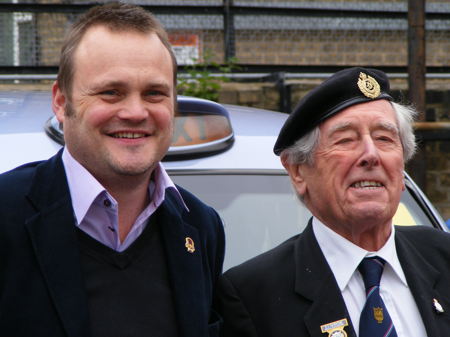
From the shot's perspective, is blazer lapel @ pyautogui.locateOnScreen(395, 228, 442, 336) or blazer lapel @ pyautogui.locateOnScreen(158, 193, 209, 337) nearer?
blazer lapel @ pyautogui.locateOnScreen(158, 193, 209, 337)

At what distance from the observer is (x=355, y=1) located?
35.5 ft

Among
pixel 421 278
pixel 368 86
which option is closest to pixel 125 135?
pixel 368 86

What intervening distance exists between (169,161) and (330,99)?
0.93m

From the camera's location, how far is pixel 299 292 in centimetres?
288

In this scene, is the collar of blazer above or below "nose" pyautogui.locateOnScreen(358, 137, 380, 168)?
below

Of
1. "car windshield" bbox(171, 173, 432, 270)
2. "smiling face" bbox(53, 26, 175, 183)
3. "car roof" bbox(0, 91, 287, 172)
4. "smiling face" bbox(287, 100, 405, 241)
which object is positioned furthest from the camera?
"car windshield" bbox(171, 173, 432, 270)

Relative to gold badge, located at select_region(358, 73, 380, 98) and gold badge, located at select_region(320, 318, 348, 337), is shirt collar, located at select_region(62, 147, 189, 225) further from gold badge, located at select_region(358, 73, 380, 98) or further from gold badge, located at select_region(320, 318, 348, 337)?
gold badge, located at select_region(358, 73, 380, 98)

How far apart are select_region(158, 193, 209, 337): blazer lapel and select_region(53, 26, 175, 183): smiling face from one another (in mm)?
221

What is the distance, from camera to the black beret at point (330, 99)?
2.89m

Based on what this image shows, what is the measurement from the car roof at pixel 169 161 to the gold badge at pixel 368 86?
86 cm

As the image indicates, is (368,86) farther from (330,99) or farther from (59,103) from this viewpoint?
(59,103)

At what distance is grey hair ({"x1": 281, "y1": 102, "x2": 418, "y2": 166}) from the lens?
9.55ft

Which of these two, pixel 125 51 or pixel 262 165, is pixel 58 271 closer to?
pixel 125 51

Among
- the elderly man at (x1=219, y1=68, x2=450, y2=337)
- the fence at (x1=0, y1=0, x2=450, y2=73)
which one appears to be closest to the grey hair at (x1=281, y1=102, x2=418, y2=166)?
the elderly man at (x1=219, y1=68, x2=450, y2=337)
